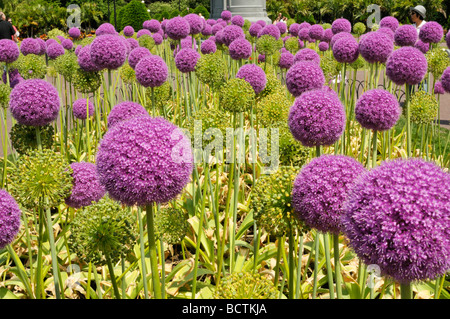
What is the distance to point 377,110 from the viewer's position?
10.2 ft

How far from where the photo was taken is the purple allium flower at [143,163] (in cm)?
186

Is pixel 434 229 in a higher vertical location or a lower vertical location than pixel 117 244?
higher

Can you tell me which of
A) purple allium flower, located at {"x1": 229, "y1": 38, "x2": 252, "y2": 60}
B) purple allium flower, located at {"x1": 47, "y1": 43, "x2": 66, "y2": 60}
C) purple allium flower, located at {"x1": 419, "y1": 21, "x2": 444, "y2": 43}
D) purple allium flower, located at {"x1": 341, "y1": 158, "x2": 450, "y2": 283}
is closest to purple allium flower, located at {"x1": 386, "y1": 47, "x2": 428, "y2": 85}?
purple allium flower, located at {"x1": 229, "y1": 38, "x2": 252, "y2": 60}

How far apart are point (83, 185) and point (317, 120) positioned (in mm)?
1560

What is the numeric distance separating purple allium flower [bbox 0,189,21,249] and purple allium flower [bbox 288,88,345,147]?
5.64ft

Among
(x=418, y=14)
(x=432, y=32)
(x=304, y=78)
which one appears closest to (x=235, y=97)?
(x=304, y=78)

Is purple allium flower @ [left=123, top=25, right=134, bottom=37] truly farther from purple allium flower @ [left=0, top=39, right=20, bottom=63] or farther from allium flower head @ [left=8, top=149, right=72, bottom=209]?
allium flower head @ [left=8, top=149, right=72, bottom=209]

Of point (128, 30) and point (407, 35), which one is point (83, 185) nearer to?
point (407, 35)

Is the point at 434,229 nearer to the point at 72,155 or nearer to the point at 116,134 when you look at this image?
the point at 116,134

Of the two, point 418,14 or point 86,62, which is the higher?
point 418,14
